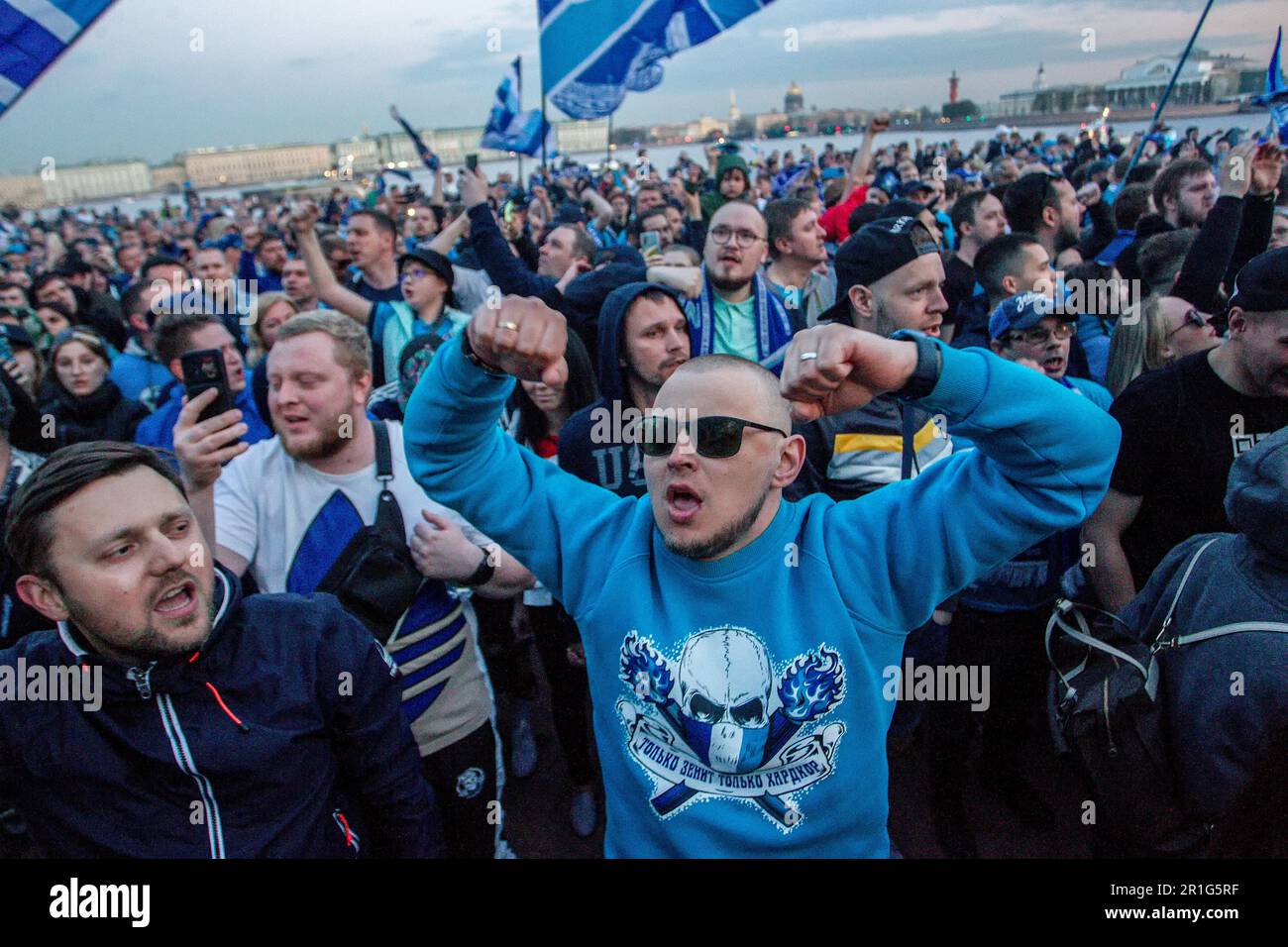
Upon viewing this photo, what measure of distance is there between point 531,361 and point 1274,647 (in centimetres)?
173

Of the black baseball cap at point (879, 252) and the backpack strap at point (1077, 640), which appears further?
the black baseball cap at point (879, 252)

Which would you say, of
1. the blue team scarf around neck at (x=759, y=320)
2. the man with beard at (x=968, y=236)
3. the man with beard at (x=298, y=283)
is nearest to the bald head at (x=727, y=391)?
the blue team scarf around neck at (x=759, y=320)

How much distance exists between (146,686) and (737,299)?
127 inches

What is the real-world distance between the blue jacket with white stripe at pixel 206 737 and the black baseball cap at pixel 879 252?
231 centimetres

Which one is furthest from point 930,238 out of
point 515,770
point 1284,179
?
point 1284,179

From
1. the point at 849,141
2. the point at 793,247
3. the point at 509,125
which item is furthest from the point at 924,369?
the point at 849,141

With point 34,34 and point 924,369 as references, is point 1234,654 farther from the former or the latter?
point 34,34

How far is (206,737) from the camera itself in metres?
1.66

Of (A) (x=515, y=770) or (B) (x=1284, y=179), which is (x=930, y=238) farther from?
(B) (x=1284, y=179)

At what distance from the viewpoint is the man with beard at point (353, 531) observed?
2.36m

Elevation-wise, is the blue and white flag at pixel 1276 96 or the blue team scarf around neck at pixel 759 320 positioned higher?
the blue and white flag at pixel 1276 96

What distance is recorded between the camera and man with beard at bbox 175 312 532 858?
2.36 m

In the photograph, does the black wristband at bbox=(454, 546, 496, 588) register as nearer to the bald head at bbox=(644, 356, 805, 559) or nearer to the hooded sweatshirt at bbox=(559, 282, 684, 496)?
the hooded sweatshirt at bbox=(559, 282, 684, 496)

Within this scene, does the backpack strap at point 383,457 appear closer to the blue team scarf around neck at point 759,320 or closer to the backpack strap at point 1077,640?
the blue team scarf around neck at point 759,320
